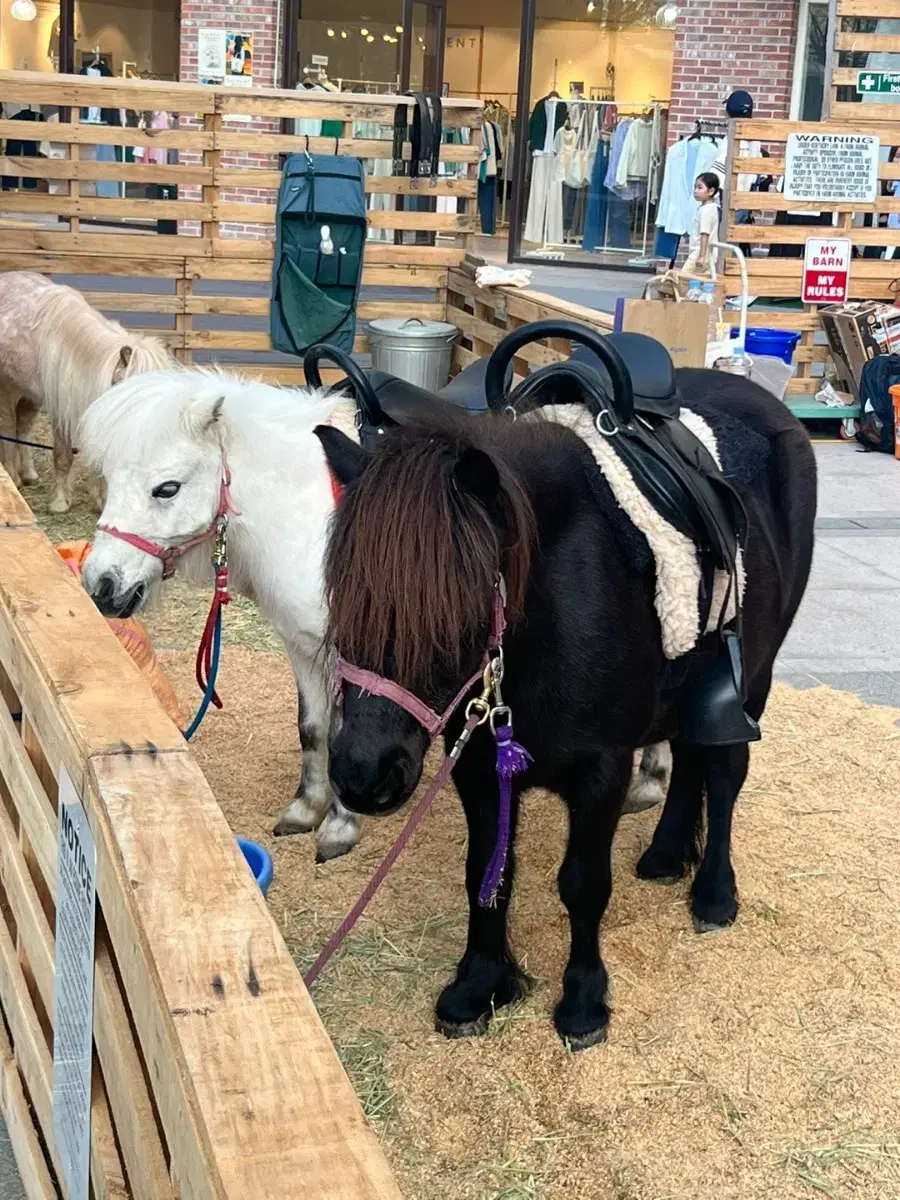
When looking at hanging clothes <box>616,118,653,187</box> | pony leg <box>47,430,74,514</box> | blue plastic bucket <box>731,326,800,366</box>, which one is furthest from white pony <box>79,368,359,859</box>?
hanging clothes <box>616,118,653,187</box>

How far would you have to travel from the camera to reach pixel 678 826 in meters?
3.71

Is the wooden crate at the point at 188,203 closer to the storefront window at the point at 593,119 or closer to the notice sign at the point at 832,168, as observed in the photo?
the notice sign at the point at 832,168

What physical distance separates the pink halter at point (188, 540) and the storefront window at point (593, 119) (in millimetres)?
14086

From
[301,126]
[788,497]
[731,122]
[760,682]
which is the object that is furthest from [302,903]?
[301,126]

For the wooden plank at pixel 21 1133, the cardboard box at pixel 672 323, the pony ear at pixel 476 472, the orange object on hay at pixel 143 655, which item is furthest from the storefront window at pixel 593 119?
the wooden plank at pixel 21 1133

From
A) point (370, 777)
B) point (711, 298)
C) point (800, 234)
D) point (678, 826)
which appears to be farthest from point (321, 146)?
point (370, 777)

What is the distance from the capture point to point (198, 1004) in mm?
1326

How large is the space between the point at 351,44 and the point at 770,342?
9.69m

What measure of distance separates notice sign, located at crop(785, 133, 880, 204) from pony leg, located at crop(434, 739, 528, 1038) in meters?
7.84

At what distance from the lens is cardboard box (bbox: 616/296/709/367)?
5547 mm

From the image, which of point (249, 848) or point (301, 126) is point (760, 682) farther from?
point (301, 126)

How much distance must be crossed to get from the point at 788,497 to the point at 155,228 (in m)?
15.7

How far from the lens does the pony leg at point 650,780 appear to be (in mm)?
4234

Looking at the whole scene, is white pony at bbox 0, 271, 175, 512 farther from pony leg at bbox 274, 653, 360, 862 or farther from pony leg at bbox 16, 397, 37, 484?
pony leg at bbox 274, 653, 360, 862
